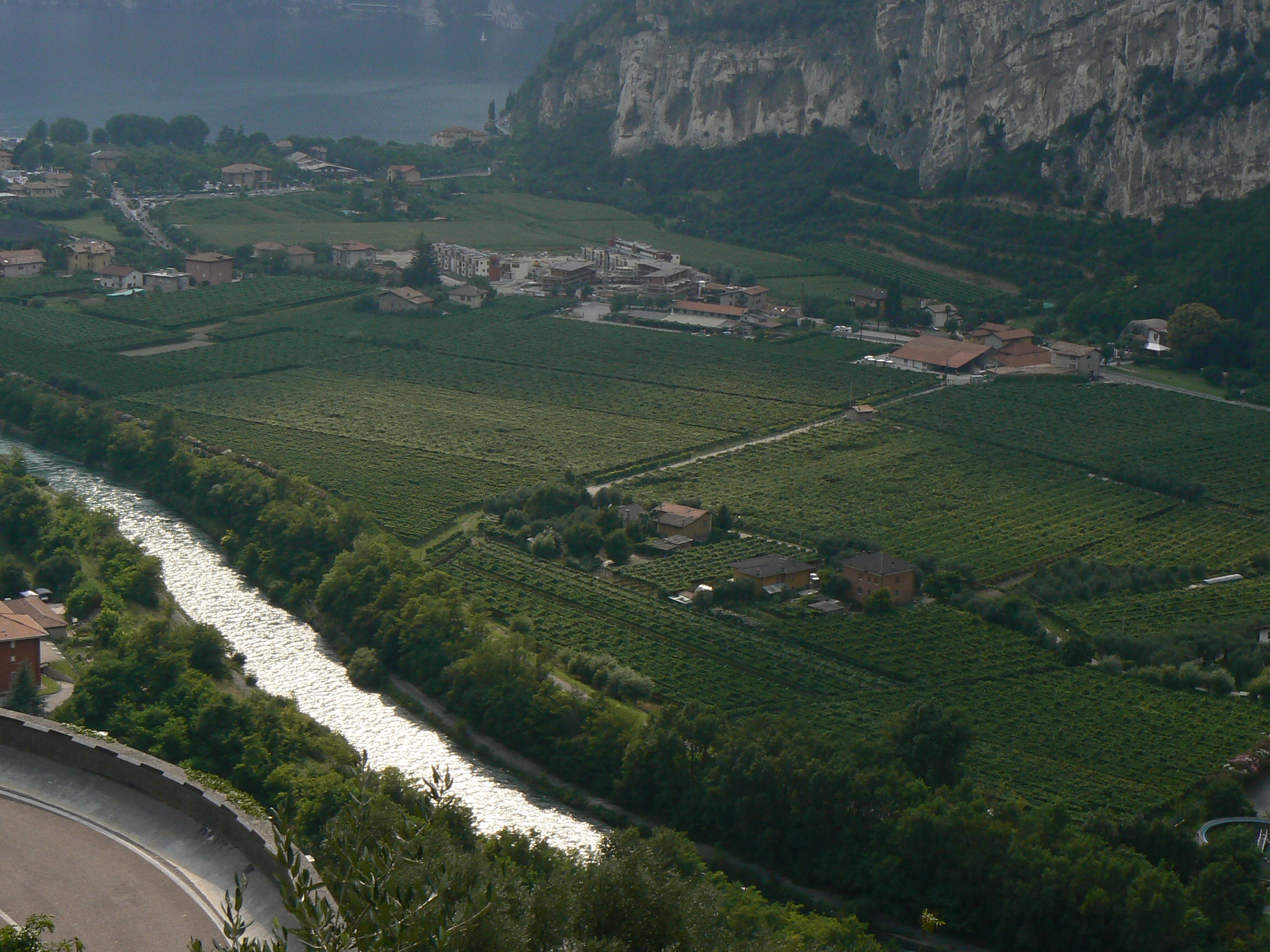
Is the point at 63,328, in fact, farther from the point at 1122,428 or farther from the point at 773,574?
the point at 1122,428

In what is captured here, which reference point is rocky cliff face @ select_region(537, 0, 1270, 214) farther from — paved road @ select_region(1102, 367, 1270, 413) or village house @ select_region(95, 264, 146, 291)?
village house @ select_region(95, 264, 146, 291)

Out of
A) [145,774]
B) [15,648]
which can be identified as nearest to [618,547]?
[15,648]

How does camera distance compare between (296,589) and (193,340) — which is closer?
(296,589)

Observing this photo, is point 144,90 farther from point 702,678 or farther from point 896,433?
point 702,678

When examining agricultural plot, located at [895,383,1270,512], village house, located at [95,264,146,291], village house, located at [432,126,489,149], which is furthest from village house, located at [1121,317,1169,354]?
village house, located at [432,126,489,149]

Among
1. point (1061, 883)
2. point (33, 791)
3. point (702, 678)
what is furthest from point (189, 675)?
A: point (1061, 883)

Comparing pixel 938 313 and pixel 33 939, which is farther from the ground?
pixel 33 939
